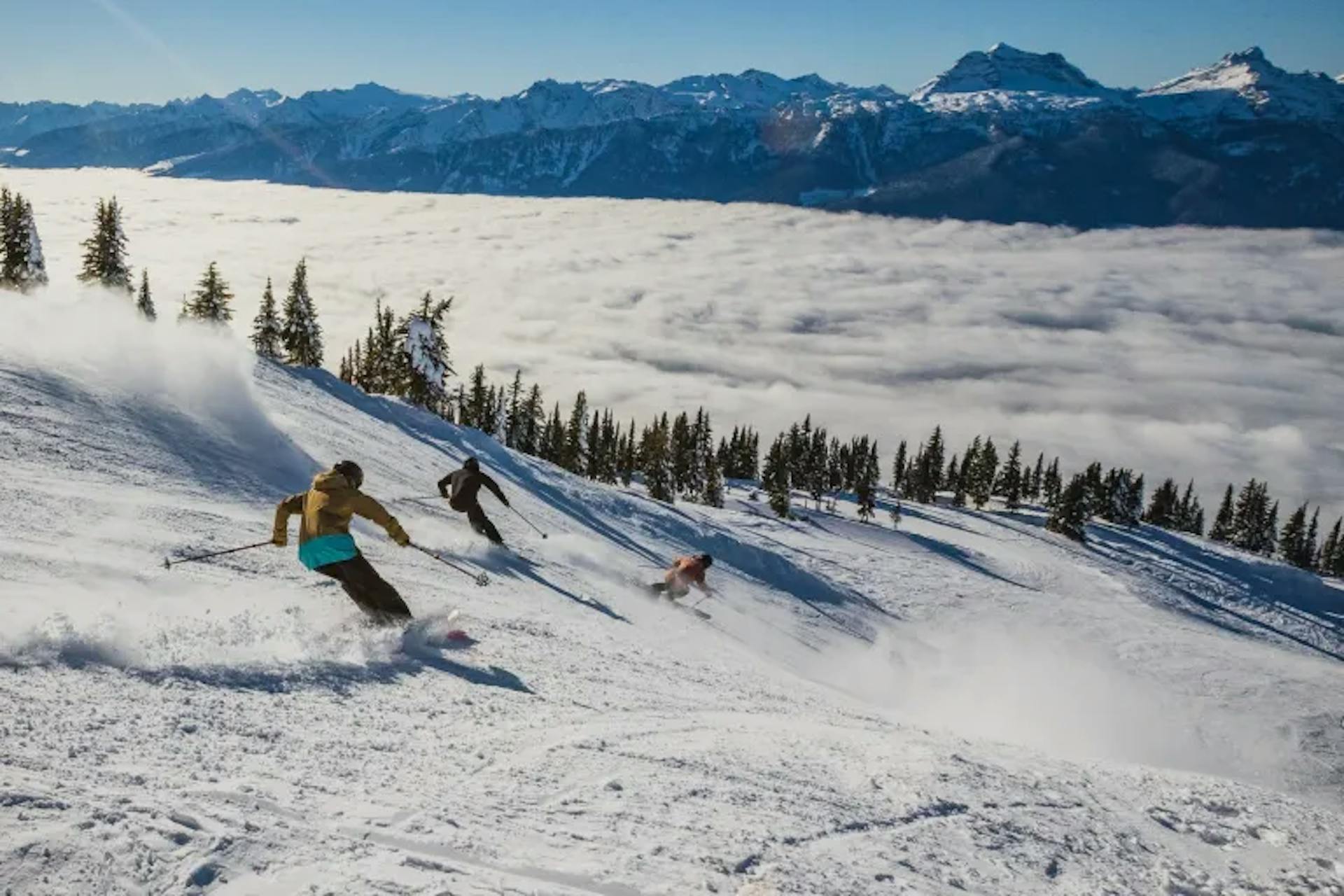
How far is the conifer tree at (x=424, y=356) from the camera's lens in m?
65.9

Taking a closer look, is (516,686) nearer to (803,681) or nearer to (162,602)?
(162,602)

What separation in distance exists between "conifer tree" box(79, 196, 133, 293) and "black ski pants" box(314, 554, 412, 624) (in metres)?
71.9

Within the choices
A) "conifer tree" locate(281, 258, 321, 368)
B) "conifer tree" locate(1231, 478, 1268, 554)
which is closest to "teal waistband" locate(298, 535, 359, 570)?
"conifer tree" locate(281, 258, 321, 368)

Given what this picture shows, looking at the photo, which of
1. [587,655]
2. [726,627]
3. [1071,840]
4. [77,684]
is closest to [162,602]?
[77,684]

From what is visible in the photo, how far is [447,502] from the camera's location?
21094 mm

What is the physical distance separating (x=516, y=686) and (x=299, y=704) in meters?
2.35

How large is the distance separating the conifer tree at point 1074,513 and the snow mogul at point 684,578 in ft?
319

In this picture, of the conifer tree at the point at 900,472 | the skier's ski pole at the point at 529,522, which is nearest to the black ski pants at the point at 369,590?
the skier's ski pole at the point at 529,522

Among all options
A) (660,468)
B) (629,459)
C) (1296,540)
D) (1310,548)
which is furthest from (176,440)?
(1310,548)

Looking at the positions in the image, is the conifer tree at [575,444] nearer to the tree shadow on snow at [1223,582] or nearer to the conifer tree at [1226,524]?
the tree shadow on snow at [1223,582]

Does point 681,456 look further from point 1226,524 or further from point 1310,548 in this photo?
point 1310,548

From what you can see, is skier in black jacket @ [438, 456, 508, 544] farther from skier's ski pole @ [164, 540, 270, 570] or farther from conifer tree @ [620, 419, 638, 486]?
conifer tree @ [620, 419, 638, 486]

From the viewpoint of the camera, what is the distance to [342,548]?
982 cm

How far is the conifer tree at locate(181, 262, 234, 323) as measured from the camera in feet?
226
